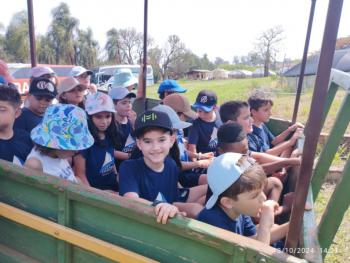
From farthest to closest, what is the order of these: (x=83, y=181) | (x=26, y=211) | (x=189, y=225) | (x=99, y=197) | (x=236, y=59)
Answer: (x=236, y=59) → (x=83, y=181) → (x=26, y=211) → (x=99, y=197) → (x=189, y=225)

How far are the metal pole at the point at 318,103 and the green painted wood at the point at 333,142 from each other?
993mm

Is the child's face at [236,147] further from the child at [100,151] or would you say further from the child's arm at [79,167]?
the child's arm at [79,167]

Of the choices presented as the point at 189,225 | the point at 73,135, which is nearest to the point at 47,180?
Answer: the point at 73,135

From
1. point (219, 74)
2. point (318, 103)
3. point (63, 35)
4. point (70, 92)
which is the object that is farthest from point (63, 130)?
point (219, 74)

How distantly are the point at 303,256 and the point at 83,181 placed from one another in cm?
133

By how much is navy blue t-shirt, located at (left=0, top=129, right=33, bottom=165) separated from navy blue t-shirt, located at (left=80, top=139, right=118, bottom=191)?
1.07 ft

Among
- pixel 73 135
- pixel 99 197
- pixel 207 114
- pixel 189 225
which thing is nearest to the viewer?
pixel 189 225

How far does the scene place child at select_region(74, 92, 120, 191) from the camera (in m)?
2.22

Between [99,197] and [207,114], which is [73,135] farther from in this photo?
[207,114]

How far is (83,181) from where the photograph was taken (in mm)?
2096

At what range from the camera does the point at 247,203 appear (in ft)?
4.74

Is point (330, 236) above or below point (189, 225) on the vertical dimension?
below

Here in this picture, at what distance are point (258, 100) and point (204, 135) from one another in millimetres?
561

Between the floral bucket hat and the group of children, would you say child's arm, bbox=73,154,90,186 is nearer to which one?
the group of children
